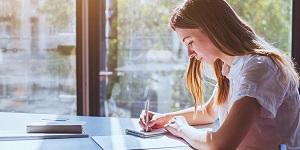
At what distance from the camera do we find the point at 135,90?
10.1 ft

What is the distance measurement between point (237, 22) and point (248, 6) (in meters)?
1.61

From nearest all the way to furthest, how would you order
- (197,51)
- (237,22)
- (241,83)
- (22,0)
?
(241,83) → (237,22) → (197,51) → (22,0)

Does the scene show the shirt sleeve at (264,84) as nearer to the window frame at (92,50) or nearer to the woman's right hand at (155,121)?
the woman's right hand at (155,121)

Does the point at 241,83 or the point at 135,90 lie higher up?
the point at 241,83

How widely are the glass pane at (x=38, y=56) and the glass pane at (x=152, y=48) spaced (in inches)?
12.6

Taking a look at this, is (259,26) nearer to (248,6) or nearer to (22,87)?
(248,6)

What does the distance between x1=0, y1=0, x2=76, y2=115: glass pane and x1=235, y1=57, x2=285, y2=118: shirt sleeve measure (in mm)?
1913

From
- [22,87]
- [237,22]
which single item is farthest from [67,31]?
[237,22]

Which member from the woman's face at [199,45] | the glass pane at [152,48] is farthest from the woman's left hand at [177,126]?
the glass pane at [152,48]

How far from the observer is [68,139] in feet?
5.03

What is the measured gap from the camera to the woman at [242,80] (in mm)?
1250

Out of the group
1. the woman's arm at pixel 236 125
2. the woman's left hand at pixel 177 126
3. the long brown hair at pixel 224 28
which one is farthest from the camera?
the woman's left hand at pixel 177 126

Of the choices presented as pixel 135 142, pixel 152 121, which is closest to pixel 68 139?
pixel 135 142

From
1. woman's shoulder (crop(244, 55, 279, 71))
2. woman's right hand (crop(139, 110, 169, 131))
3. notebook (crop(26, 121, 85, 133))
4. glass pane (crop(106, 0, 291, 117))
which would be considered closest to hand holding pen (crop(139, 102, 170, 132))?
woman's right hand (crop(139, 110, 169, 131))
